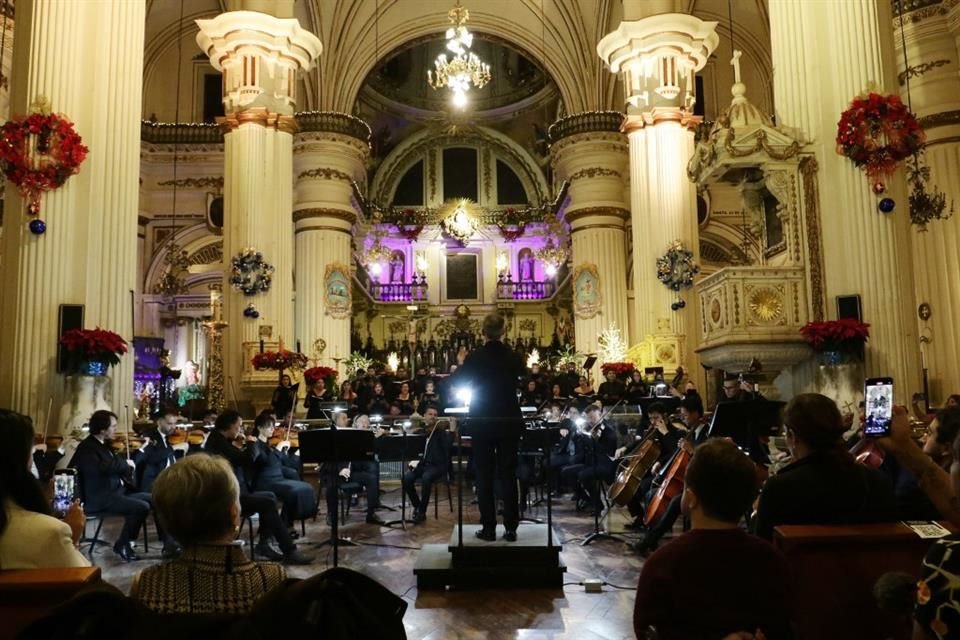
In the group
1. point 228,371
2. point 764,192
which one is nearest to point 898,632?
point 764,192

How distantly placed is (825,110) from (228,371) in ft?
35.5

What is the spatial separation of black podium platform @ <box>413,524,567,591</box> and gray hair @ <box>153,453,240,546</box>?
3693 millimetres

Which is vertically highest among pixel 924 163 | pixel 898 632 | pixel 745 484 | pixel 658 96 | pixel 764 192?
pixel 658 96

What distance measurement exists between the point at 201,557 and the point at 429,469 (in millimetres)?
7004

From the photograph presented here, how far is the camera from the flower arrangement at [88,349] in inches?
323

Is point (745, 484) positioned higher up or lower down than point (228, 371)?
lower down

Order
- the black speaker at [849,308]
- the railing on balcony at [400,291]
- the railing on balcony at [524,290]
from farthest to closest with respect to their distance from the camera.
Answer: the railing on balcony at [524,290], the railing on balcony at [400,291], the black speaker at [849,308]

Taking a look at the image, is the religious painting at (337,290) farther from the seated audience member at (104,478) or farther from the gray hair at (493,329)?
the gray hair at (493,329)

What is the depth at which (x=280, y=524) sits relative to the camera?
6.56 m

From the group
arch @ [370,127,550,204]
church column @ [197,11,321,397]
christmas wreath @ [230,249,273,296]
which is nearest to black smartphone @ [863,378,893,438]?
church column @ [197,11,321,397]

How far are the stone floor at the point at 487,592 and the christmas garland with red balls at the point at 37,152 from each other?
3.79m

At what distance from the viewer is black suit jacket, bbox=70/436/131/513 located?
21.5 feet

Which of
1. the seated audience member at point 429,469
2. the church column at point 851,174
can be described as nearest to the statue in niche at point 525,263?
the church column at point 851,174

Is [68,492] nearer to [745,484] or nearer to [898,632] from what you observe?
[745,484]
